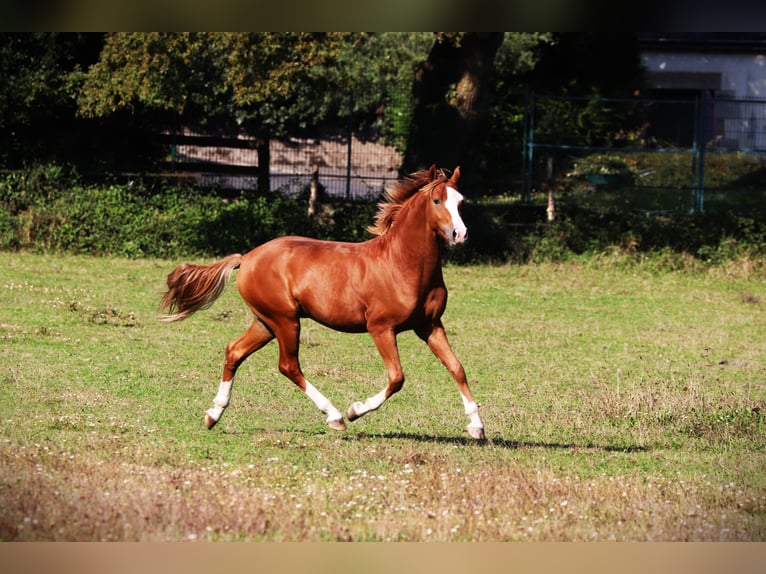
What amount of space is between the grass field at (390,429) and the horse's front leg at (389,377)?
349 mm

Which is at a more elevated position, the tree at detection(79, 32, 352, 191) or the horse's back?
the tree at detection(79, 32, 352, 191)

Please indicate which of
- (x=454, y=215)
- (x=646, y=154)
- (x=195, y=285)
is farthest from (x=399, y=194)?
(x=646, y=154)

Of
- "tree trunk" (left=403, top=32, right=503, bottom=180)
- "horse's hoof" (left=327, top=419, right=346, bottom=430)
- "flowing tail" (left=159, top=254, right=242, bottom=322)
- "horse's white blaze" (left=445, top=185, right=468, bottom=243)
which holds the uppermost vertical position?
"tree trunk" (left=403, top=32, right=503, bottom=180)

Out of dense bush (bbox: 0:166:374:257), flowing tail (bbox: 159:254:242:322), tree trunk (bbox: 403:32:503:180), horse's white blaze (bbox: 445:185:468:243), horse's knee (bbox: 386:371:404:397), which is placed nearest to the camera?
horse's white blaze (bbox: 445:185:468:243)

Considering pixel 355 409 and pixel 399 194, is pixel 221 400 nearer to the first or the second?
pixel 355 409

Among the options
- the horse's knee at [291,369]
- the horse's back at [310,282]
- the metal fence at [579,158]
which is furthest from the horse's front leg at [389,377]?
the metal fence at [579,158]

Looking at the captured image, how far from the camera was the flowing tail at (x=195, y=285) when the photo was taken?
807 centimetres

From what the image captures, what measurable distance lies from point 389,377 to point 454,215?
1157mm

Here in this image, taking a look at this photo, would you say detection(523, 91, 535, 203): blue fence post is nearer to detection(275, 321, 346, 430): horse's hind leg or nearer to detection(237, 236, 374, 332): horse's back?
detection(237, 236, 374, 332): horse's back

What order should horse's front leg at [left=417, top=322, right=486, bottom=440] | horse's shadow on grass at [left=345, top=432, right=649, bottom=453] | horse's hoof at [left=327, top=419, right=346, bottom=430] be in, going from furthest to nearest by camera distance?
horse's shadow on grass at [left=345, top=432, right=649, bottom=453]
horse's hoof at [left=327, top=419, right=346, bottom=430]
horse's front leg at [left=417, top=322, right=486, bottom=440]

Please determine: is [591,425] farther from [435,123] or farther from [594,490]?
[435,123]

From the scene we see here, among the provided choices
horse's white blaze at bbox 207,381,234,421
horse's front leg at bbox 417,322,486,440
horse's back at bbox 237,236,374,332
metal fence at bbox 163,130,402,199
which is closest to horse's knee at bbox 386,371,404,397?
horse's front leg at bbox 417,322,486,440

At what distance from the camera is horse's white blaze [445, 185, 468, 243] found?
6852 mm
